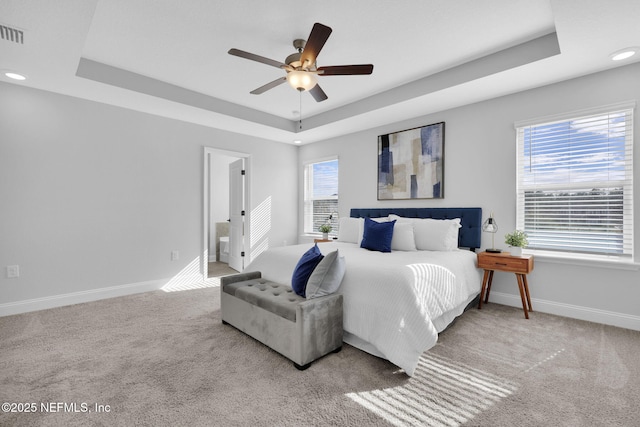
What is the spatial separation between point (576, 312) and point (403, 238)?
1.87m

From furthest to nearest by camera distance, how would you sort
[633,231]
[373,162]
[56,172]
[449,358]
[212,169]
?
[212,169] < [373,162] < [56,172] < [633,231] < [449,358]

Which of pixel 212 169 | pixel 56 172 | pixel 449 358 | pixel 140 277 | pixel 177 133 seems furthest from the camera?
pixel 212 169

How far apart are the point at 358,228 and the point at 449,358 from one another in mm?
2153

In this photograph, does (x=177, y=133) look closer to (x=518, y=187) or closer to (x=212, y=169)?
(x=212, y=169)

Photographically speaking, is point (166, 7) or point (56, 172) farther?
point (56, 172)

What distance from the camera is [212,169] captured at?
22.6 ft

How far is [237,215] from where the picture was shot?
5.47 meters

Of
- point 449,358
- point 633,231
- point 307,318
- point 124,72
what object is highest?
point 124,72

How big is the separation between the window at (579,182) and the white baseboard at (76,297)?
16.1 ft

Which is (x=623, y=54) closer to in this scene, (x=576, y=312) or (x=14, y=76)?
(x=576, y=312)

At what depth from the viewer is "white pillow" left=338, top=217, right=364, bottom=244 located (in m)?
4.13

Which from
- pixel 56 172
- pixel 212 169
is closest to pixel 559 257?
pixel 56 172

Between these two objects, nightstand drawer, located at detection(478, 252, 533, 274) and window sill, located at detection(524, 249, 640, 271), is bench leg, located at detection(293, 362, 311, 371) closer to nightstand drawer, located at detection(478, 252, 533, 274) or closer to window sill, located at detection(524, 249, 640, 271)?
nightstand drawer, located at detection(478, 252, 533, 274)

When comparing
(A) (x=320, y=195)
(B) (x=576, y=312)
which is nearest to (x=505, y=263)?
(B) (x=576, y=312)
